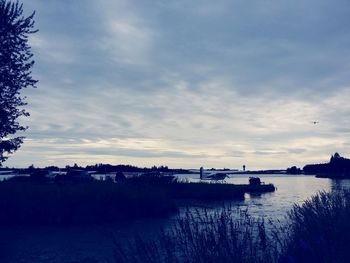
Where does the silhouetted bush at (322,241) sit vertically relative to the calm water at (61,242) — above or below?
above

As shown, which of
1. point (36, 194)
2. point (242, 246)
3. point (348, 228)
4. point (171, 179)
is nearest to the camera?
point (242, 246)

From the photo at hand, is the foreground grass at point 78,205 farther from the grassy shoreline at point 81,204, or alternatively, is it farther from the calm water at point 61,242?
the calm water at point 61,242

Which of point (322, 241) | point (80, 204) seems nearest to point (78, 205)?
point (80, 204)

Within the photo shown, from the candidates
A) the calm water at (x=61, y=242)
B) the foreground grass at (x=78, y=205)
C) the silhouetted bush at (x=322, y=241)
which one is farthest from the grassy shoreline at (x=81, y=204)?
the silhouetted bush at (x=322, y=241)

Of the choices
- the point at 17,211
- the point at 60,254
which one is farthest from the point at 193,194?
the point at 60,254

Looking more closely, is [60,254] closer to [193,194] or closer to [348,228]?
[348,228]

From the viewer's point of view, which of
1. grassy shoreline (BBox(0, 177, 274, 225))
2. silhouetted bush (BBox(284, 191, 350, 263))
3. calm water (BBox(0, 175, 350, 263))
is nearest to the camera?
silhouetted bush (BBox(284, 191, 350, 263))

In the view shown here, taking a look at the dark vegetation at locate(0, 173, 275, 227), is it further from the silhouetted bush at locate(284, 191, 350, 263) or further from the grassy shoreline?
the silhouetted bush at locate(284, 191, 350, 263)

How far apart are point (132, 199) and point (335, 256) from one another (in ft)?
73.8

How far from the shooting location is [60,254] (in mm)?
16547

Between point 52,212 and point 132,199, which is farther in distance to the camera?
point 132,199

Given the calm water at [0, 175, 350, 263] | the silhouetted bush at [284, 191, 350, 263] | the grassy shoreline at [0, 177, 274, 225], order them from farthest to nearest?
the grassy shoreline at [0, 177, 274, 225] → the calm water at [0, 175, 350, 263] → the silhouetted bush at [284, 191, 350, 263]

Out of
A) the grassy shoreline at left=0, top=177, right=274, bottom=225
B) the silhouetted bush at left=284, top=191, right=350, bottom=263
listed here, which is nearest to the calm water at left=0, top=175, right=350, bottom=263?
the grassy shoreline at left=0, top=177, right=274, bottom=225

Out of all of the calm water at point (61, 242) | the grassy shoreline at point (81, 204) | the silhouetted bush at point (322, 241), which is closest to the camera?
the silhouetted bush at point (322, 241)
